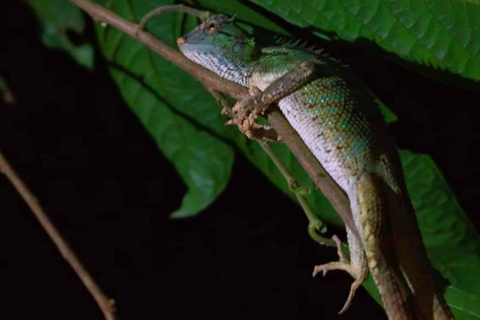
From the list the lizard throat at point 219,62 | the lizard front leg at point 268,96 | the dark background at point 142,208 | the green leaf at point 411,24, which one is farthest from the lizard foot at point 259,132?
the dark background at point 142,208

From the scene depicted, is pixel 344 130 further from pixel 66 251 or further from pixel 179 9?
pixel 66 251

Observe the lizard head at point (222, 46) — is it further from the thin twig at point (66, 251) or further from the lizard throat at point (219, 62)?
the thin twig at point (66, 251)

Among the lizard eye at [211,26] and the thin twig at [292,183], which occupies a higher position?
the lizard eye at [211,26]

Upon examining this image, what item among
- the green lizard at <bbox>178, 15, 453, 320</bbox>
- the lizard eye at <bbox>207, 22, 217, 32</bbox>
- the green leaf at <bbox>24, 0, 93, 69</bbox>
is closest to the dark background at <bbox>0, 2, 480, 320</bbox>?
the green leaf at <bbox>24, 0, 93, 69</bbox>

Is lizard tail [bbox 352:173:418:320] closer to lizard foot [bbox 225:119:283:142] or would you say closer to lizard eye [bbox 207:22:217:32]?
lizard foot [bbox 225:119:283:142]

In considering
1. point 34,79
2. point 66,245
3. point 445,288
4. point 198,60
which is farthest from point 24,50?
point 445,288

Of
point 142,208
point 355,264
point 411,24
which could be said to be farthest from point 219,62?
point 142,208
